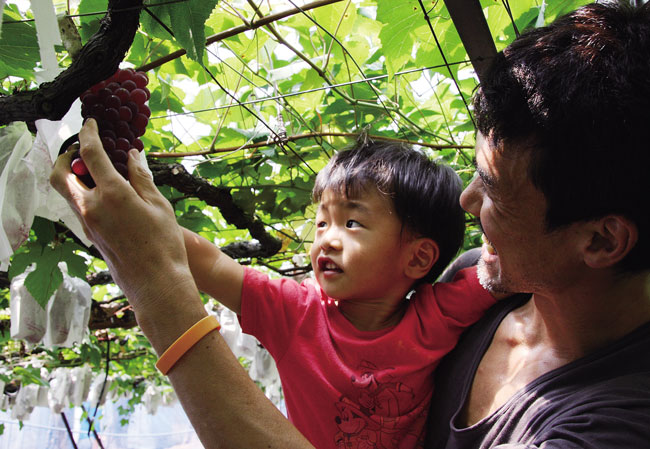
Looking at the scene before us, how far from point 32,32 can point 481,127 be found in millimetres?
821

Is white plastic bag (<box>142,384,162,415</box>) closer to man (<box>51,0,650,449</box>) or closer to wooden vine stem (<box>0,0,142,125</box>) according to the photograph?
man (<box>51,0,650,449</box>)

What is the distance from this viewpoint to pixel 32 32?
104 centimetres

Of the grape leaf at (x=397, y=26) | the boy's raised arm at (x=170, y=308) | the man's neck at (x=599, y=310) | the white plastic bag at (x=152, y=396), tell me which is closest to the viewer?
the boy's raised arm at (x=170, y=308)

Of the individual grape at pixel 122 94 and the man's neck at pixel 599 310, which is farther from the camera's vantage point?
the man's neck at pixel 599 310

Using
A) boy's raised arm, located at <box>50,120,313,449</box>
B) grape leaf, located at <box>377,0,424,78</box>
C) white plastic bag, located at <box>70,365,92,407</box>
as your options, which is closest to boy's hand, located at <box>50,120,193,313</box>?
boy's raised arm, located at <box>50,120,313,449</box>

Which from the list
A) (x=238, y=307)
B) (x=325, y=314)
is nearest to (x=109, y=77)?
(x=238, y=307)

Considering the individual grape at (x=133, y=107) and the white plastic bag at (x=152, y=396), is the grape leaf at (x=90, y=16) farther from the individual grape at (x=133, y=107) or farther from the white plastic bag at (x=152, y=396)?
the white plastic bag at (x=152, y=396)

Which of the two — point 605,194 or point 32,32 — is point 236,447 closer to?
point 605,194

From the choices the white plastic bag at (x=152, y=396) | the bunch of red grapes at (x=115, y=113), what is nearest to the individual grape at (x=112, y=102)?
the bunch of red grapes at (x=115, y=113)

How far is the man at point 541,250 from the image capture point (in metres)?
0.69

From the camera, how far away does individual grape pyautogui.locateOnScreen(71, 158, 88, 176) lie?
28.6 inches

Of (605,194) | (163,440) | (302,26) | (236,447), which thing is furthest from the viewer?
(163,440)

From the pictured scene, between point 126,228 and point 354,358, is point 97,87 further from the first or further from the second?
point 354,358

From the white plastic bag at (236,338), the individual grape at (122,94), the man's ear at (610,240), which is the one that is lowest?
the white plastic bag at (236,338)
